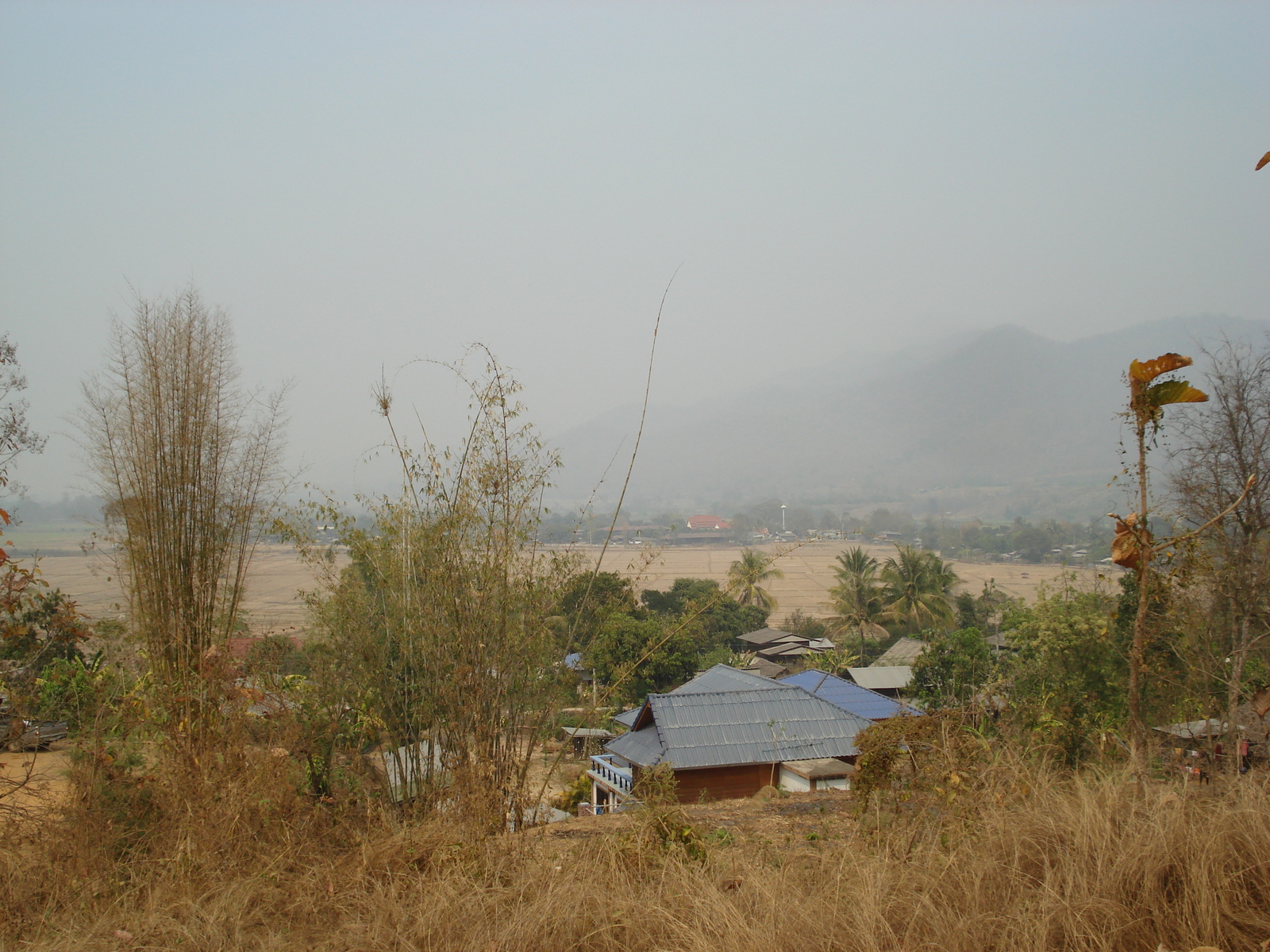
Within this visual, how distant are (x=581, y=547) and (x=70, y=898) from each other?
94.6 inches

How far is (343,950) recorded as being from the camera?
94.0 inches

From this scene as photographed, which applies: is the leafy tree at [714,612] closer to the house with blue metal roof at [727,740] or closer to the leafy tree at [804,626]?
the leafy tree at [804,626]

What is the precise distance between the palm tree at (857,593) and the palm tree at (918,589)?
1.67 feet

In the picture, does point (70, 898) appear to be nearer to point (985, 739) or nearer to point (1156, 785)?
point (985, 739)

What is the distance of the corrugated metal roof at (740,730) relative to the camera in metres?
10.3

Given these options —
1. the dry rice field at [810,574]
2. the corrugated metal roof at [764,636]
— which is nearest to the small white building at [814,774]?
the dry rice field at [810,574]

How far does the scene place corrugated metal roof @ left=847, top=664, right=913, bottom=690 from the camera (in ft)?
71.3

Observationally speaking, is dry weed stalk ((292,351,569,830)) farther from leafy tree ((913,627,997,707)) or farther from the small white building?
leafy tree ((913,627,997,707))

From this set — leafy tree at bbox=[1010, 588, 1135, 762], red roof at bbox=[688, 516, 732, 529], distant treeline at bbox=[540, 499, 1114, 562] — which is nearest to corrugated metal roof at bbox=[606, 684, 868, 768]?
leafy tree at bbox=[1010, 588, 1135, 762]

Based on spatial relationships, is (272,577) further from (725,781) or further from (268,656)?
(725,781)

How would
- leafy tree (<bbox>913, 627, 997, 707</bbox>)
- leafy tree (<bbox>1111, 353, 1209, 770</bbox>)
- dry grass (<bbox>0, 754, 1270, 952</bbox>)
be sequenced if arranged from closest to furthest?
dry grass (<bbox>0, 754, 1270, 952</bbox>), leafy tree (<bbox>1111, 353, 1209, 770</bbox>), leafy tree (<bbox>913, 627, 997, 707</bbox>)

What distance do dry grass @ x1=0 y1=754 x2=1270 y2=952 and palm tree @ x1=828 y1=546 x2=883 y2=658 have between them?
91.4 feet

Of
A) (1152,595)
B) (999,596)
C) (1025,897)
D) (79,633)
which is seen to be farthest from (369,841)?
(999,596)

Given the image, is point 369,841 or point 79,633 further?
point 79,633
